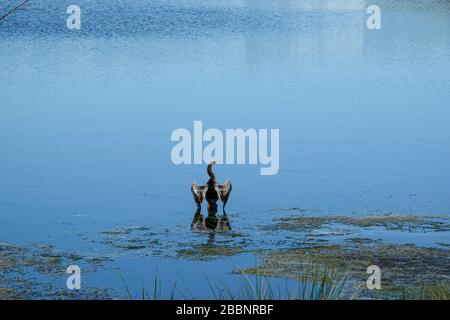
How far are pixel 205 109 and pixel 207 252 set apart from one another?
1000cm

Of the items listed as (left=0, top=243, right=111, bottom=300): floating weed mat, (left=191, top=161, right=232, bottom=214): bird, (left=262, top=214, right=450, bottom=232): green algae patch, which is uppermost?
(left=191, top=161, right=232, bottom=214): bird

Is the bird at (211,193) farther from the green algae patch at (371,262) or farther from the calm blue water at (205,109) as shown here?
the green algae patch at (371,262)

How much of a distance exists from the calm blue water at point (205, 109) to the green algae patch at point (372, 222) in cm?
37

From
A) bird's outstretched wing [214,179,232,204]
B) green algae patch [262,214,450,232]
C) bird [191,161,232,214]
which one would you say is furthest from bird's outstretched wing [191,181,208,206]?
green algae patch [262,214,450,232]

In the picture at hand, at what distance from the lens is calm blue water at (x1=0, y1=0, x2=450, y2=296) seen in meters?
16.9

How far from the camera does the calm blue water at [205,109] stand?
55.4ft

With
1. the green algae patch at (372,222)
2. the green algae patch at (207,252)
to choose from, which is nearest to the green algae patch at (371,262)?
the green algae patch at (207,252)

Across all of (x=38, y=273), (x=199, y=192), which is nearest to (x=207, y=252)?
(x=38, y=273)

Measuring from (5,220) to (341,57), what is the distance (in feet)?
55.9

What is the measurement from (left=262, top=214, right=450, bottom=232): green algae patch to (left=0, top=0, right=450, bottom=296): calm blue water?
37cm

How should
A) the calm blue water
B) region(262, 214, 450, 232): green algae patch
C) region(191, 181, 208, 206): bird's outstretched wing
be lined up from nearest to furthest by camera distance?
region(262, 214, 450, 232): green algae patch → region(191, 181, 208, 206): bird's outstretched wing → the calm blue water

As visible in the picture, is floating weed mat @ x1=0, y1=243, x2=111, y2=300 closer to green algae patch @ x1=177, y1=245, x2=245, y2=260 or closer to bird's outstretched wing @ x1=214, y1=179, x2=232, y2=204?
green algae patch @ x1=177, y1=245, x2=245, y2=260

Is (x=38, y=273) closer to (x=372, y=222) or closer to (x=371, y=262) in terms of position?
(x=371, y=262)

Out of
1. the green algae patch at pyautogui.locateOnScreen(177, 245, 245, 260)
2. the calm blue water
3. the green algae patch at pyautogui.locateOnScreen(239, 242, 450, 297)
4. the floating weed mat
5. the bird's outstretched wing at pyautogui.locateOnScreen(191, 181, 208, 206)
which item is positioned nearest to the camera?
the floating weed mat
